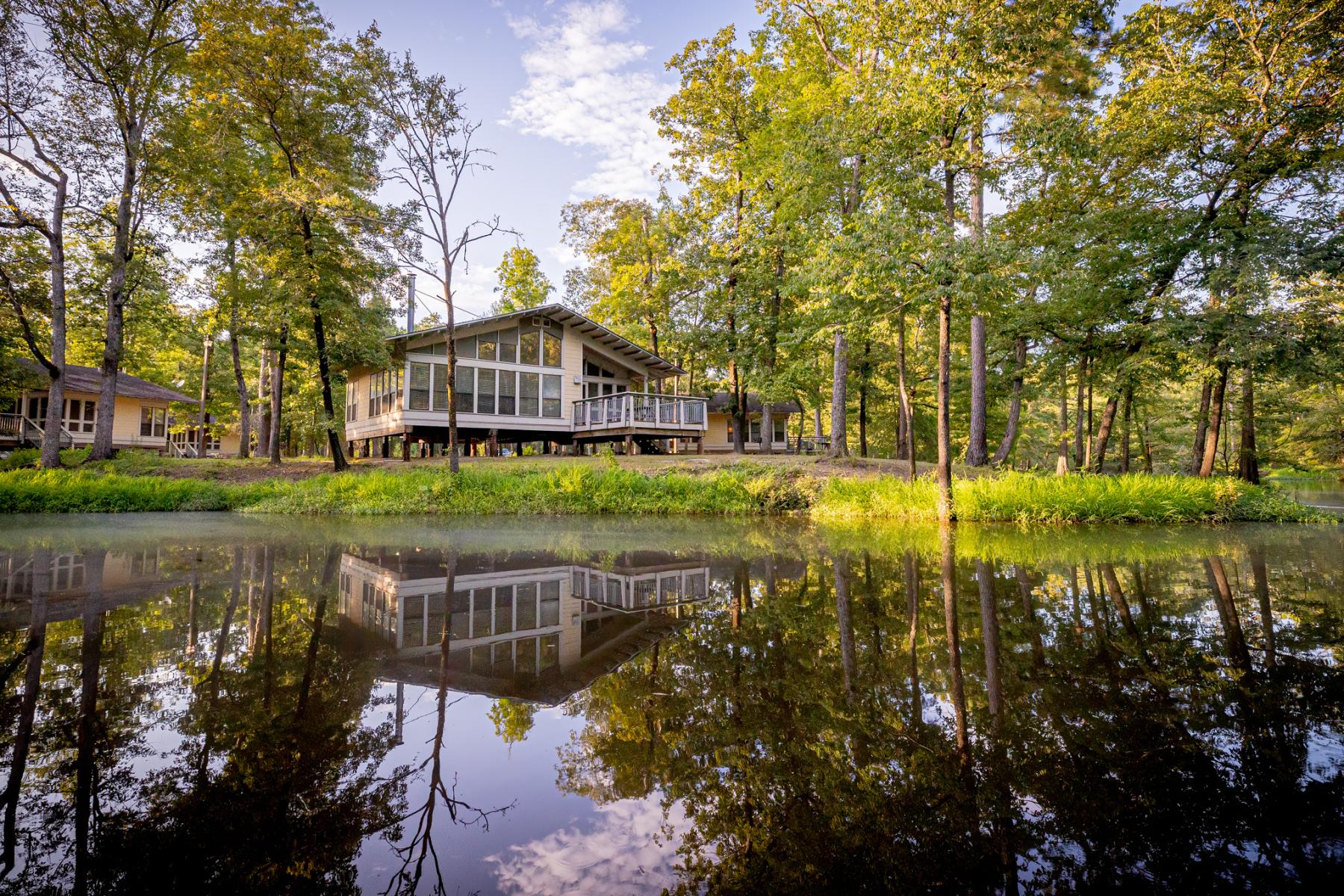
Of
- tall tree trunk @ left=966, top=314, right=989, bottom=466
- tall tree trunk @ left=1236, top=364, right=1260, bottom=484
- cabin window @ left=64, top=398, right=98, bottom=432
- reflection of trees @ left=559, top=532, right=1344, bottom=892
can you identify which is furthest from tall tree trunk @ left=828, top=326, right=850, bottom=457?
cabin window @ left=64, top=398, right=98, bottom=432

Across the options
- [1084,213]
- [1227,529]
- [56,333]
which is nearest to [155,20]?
[56,333]

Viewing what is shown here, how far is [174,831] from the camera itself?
4.87 ft

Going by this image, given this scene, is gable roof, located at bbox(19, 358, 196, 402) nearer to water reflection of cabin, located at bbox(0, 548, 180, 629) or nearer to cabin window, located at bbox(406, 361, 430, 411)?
cabin window, located at bbox(406, 361, 430, 411)

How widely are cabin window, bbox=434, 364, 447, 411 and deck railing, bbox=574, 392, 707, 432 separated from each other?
5191mm

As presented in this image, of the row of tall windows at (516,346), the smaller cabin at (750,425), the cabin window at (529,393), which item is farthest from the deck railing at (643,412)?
the smaller cabin at (750,425)

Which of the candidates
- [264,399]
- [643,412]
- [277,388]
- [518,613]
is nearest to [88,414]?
[264,399]

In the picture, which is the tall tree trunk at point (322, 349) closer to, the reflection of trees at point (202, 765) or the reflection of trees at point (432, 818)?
the reflection of trees at point (202, 765)

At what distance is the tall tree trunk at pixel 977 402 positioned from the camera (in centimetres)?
1578

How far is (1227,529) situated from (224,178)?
28358 mm

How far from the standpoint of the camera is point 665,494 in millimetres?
13586

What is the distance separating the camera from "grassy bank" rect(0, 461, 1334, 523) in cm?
1052

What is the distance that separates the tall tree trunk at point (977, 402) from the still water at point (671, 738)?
461 inches

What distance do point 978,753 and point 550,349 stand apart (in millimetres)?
21869

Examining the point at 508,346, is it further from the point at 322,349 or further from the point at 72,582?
the point at 72,582
